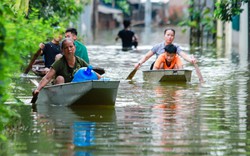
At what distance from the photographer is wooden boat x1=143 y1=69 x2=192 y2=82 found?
856 inches

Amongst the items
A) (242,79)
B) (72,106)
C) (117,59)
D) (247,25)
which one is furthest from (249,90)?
(247,25)

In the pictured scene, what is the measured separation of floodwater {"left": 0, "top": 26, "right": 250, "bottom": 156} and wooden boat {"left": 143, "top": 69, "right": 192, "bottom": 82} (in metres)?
0.19

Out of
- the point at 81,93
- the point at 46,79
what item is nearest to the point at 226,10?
the point at 46,79

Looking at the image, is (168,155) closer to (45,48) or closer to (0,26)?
(0,26)

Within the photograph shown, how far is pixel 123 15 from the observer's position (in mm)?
124812

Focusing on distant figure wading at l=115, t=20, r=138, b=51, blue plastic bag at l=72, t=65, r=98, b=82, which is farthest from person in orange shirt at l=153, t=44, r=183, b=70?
distant figure wading at l=115, t=20, r=138, b=51

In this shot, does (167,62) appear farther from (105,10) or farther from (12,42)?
(105,10)

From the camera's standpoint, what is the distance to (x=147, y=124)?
45.3 feet

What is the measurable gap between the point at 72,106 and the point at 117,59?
17.6m

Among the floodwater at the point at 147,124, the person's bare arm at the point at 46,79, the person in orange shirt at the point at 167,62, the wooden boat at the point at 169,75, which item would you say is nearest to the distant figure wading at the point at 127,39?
the person in orange shirt at the point at 167,62

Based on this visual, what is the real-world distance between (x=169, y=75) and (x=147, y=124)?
801 cm

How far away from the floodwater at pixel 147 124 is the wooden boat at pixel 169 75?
19cm

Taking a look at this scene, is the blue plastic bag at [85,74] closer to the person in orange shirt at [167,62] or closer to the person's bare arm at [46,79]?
the person's bare arm at [46,79]

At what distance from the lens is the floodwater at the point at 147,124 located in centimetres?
1131
